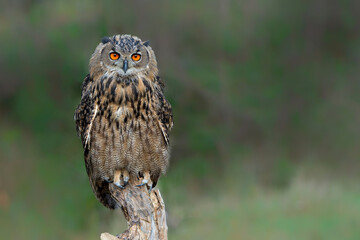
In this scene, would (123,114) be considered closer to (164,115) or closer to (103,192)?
(164,115)

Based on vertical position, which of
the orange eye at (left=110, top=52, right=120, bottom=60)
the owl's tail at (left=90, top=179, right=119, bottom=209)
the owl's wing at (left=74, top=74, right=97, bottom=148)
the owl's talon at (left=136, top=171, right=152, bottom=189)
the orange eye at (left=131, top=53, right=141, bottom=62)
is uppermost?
the orange eye at (left=131, top=53, right=141, bottom=62)

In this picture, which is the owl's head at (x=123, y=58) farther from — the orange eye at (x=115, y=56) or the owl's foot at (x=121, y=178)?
the owl's foot at (x=121, y=178)

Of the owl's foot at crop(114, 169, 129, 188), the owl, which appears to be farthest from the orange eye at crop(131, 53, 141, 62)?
the owl's foot at crop(114, 169, 129, 188)

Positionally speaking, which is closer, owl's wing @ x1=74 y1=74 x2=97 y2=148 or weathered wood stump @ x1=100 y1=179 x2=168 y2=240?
weathered wood stump @ x1=100 y1=179 x2=168 y2=240

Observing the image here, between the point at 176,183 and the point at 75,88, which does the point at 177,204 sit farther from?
the point at 75,88

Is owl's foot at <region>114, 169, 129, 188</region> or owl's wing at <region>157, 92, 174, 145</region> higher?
owl's wing at <region>157, 92, 174, 145</region>

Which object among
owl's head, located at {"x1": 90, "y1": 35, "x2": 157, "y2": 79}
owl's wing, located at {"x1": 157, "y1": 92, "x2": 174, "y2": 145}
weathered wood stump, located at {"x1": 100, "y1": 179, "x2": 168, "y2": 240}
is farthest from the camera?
owl's wing, located at {"x1": 157, "y1": 92, "x2": 174, "y2": 145}

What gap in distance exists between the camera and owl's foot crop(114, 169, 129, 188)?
228 centimetres

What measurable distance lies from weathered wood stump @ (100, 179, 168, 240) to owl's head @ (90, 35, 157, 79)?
483 millimetres

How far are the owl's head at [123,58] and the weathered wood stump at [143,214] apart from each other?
0.48 metres

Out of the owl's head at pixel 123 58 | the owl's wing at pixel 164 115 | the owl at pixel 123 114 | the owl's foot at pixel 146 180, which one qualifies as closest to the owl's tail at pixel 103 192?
the owl at pixel 123 114

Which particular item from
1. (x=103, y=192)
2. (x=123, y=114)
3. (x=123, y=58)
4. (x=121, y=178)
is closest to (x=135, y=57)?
(x=123, y=58)

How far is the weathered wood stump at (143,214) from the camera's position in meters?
1.98

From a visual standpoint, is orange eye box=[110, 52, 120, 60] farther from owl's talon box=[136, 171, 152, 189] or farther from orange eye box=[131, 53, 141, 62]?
owl's talon box=[136, 171, 152, 189]
